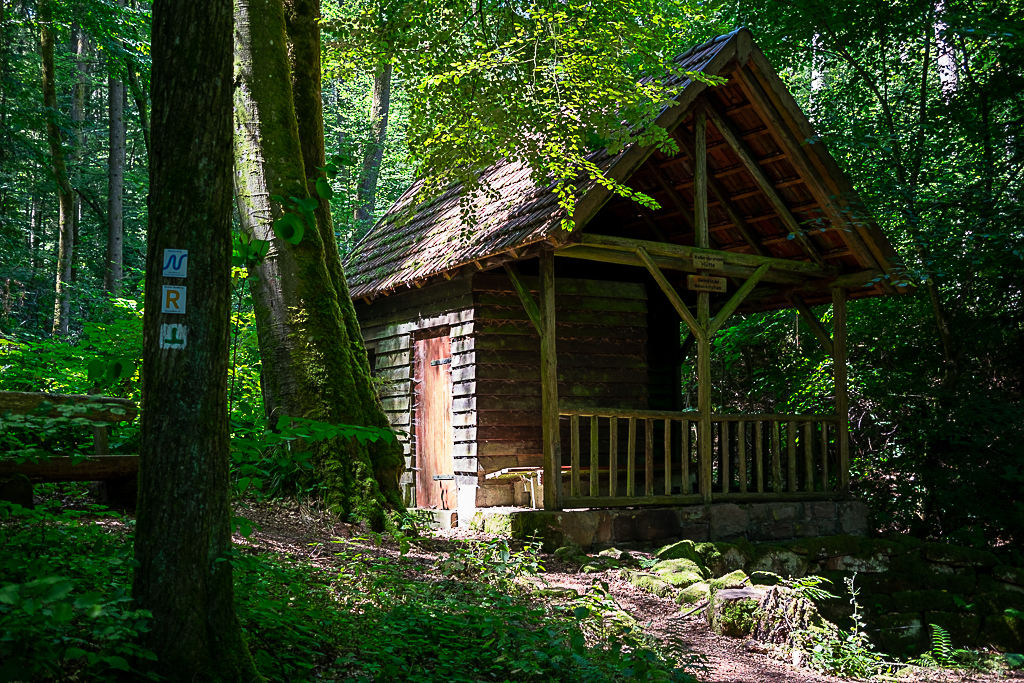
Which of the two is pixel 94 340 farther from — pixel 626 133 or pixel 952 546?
pixel 952 546

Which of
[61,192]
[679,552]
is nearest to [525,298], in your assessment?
[679,552]

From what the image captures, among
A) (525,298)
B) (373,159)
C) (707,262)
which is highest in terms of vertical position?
(373,159)

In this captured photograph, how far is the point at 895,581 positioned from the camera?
34.9ft

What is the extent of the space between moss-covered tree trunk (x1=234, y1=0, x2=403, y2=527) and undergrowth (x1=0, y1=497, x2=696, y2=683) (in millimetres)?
1023

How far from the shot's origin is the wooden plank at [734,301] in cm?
1034

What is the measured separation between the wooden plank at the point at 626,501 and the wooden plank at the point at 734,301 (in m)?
2.06

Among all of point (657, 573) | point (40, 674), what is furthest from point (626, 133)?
point (40, 674)

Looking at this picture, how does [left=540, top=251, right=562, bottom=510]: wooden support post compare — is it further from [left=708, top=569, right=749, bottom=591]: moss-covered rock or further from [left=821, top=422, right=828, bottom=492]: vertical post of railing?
[left=821, top=422, right=828, bottom=492]: vertical post of railing

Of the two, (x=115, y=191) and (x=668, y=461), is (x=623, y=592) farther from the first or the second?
(x=115, y=191)

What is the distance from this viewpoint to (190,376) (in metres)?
3.55

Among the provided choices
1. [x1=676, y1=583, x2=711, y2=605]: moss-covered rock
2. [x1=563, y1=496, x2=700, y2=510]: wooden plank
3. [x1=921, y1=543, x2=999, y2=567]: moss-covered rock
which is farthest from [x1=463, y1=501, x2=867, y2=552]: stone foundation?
[x1=676, y1=583, x2=711, y2=605]: moss-covered rock

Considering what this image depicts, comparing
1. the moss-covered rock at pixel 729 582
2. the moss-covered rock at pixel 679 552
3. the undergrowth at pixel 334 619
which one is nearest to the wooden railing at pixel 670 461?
the moss-covered rock at pixel 679 552

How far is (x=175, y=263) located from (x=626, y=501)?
7.39 metres

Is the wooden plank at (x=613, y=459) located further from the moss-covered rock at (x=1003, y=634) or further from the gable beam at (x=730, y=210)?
the moss-covered rock at (x=1003, y=634)
